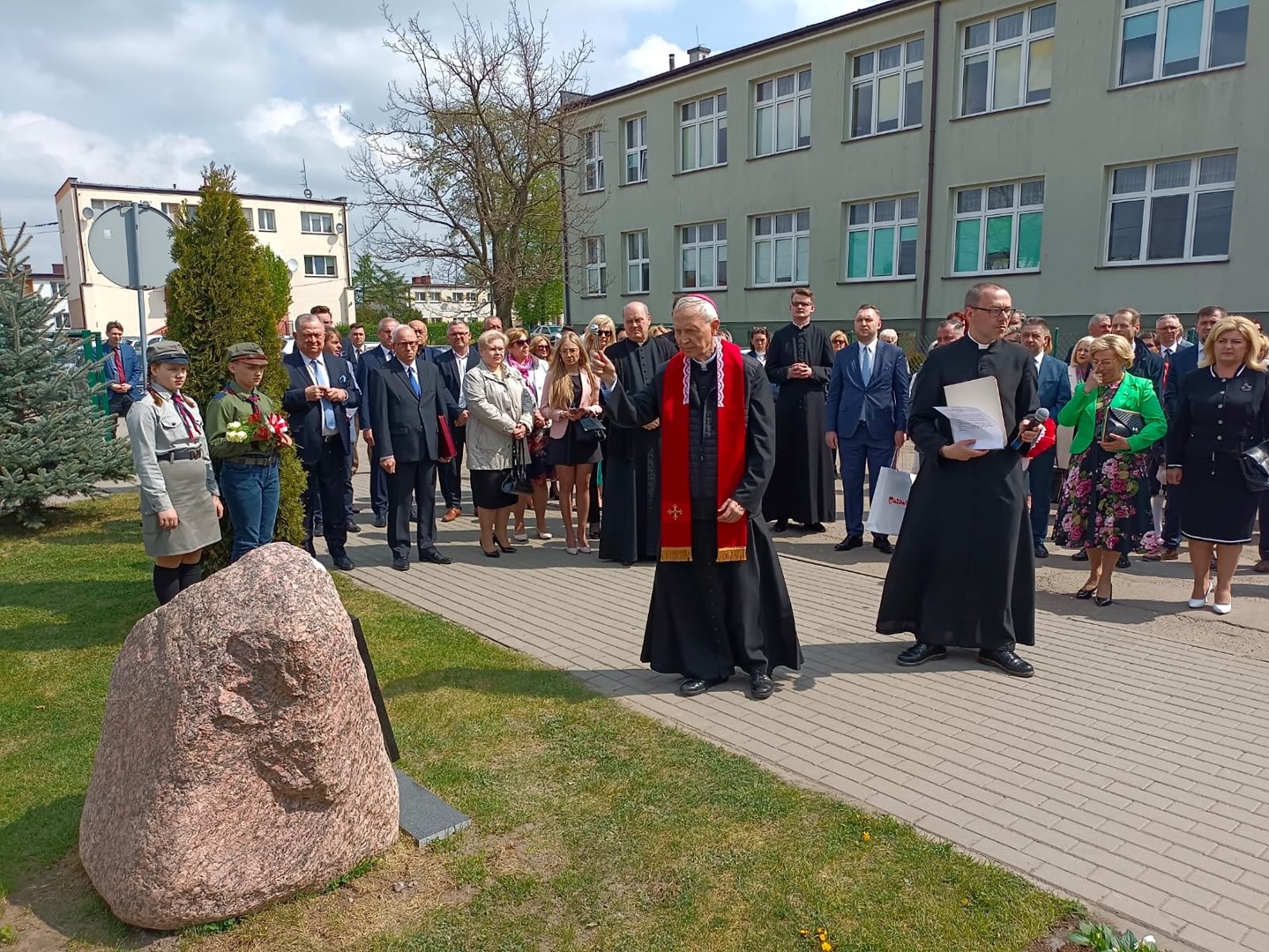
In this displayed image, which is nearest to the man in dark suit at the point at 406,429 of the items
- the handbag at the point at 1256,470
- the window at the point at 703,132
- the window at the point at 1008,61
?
the handbag at the point at 1256,470

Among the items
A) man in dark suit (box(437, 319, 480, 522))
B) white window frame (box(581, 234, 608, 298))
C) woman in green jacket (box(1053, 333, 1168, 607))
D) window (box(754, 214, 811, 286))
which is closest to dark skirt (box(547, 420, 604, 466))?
man in dark suit (box(437, 319, 480, 522))

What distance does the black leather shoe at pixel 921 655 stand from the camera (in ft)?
18.5

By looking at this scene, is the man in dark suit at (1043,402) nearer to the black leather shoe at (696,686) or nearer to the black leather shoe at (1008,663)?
the black leather shoe at (1008,663)

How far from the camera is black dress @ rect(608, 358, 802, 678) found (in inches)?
198

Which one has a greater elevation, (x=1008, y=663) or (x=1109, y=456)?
(x=1109, y=456)

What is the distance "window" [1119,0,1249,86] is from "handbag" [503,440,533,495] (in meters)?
15.6

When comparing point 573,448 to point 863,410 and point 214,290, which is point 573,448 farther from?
point 214,290

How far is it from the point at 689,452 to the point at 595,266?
26.0 m

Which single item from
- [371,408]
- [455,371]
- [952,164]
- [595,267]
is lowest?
[371,408]

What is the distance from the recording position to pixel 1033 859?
11.5 ft

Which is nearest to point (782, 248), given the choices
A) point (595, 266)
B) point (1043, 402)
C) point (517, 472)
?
point (595, 266)

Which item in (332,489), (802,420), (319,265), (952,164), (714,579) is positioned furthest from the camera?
(319,265)

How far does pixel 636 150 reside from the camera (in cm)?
2809

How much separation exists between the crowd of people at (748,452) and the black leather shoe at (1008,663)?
2 centimetres
